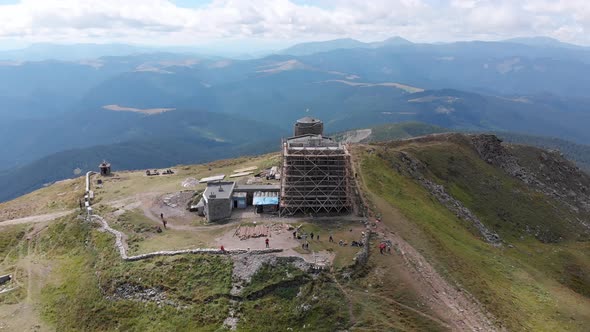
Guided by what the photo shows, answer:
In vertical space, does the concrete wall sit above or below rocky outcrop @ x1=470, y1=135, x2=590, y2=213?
above

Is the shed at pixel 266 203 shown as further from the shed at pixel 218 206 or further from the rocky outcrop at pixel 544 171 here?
the rocky outcrop at pixel 544 171

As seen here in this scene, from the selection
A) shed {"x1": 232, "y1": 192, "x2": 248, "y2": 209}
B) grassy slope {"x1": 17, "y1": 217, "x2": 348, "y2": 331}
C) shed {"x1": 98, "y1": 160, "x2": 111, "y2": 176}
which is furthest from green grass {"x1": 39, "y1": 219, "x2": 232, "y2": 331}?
shed {"x1": 98, "y1": 160, "x2": 111, "y2": 176}

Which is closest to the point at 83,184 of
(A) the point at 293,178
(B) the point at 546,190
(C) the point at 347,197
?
(A) the point at 293,178

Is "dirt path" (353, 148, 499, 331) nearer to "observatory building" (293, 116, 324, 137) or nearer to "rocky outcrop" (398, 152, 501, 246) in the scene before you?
"rocky outcrop" (398, 152, 501, 246)

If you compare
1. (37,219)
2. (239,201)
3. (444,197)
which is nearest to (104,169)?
(37,219)

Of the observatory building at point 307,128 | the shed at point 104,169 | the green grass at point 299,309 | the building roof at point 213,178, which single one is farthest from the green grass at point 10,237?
the observatory building at point 307,128

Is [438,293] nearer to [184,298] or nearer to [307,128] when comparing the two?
[184,298]
